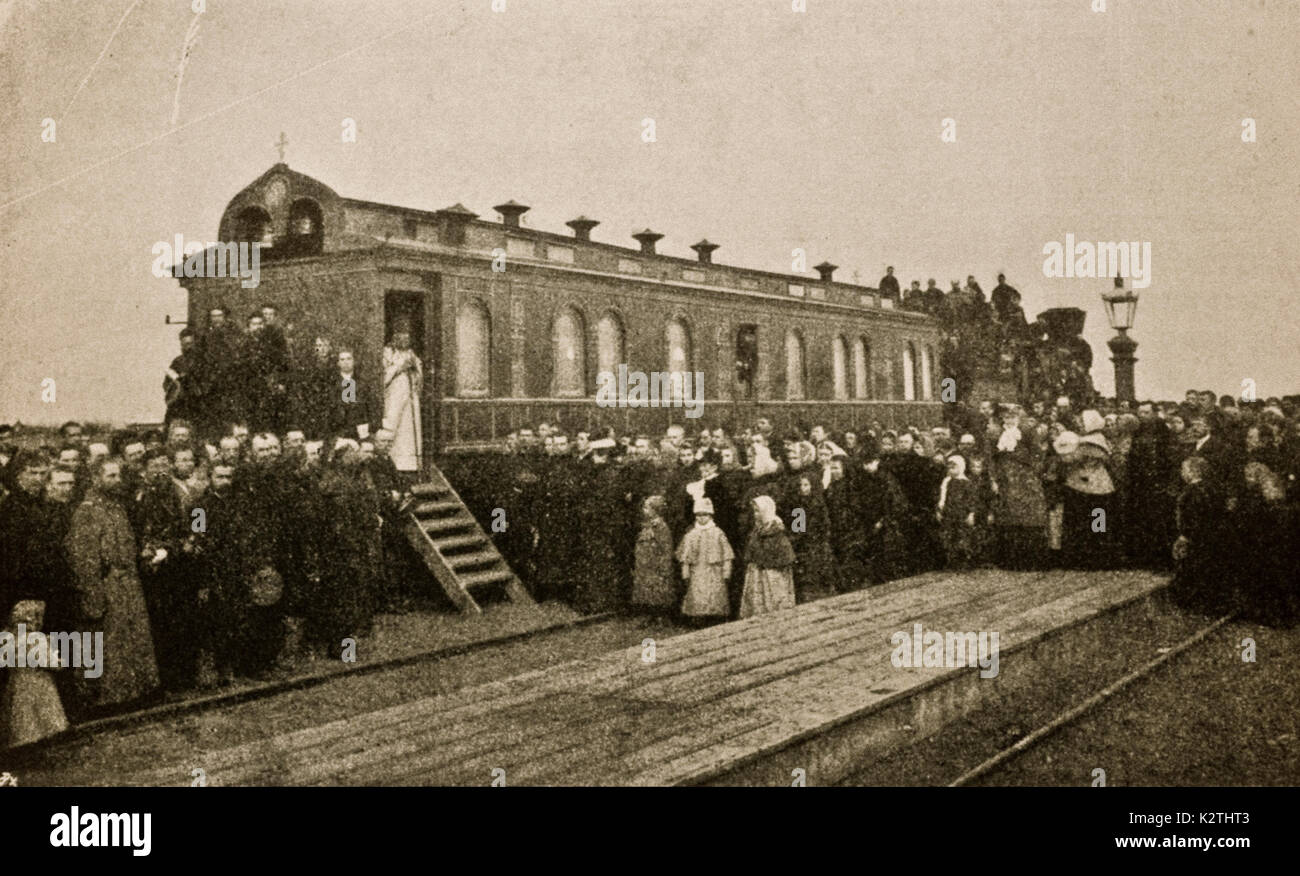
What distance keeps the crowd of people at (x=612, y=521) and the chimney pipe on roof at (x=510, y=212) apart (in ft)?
6.51

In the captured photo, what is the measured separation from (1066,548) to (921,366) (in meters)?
5.25

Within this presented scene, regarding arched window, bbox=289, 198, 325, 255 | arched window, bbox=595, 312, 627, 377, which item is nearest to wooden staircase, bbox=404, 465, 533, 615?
arched window, bbox=595, 312, 627, 377

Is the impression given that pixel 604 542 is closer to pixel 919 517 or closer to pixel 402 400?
pixel 402 400

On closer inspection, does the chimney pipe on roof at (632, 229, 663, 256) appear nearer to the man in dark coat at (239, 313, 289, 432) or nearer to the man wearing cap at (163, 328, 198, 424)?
the man in dark coat at (239, 313, 289, 432)

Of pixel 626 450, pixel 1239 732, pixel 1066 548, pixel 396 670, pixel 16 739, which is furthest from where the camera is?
pixel 626 450

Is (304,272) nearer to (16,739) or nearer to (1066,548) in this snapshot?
(16,739)

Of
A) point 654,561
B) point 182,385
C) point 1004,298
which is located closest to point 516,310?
point 654,561

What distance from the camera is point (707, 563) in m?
7.35

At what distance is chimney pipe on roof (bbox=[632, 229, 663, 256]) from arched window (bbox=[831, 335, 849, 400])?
276 cm

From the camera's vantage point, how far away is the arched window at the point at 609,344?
937 centimetres

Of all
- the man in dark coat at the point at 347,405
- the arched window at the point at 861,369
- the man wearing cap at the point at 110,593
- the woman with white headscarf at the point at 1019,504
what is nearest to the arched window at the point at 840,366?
the arched window at the point at 861,369

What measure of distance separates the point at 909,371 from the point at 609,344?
15.3 ft

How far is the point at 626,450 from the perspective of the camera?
855cm

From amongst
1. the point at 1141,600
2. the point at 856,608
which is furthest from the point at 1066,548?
the point at 856,608
